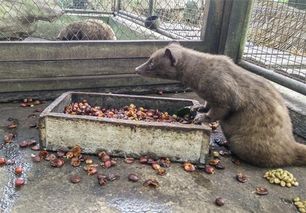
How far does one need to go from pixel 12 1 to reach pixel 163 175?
14.4ft

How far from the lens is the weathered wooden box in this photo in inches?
135

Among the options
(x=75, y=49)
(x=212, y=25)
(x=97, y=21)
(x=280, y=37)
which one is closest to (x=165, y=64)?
(x=75, y=49)

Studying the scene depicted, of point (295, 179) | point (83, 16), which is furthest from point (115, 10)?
point (295, 179)

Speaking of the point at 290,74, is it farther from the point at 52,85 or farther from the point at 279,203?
the point at 52,85

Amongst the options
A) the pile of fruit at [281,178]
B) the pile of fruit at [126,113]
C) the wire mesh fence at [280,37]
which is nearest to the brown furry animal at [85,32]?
the wire mesh fence at [280,37]

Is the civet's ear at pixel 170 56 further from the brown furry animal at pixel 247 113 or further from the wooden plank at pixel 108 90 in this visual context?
the wooden plank at pixel 108 90

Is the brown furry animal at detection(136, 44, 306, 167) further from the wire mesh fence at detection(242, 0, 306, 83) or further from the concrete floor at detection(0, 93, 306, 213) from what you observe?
the wire mesh fence at detection(242, 0, 306, 83)

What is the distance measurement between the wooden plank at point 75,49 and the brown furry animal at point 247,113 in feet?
5.04

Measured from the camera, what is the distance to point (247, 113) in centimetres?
363

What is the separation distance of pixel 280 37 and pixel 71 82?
116 inches

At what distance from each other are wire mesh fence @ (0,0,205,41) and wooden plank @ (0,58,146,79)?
50.5 inches

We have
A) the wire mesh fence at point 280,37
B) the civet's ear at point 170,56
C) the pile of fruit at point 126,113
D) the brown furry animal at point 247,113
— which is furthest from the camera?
the wire mesh fence at point 280,37

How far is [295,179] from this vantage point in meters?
3.48

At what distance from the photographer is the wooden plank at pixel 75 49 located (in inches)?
183
